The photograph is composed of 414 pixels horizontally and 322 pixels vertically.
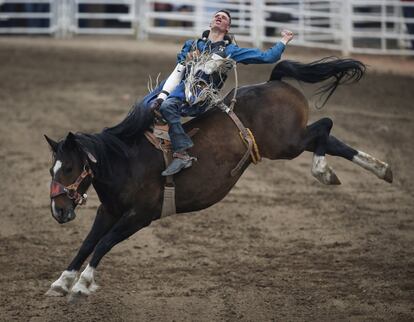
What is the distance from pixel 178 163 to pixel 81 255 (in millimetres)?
1050

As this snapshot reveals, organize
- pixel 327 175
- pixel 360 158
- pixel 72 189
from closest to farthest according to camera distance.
Answer: pixel 72 189, pixel 327 175, pixel 360 158

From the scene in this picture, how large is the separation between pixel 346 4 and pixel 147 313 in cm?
1339

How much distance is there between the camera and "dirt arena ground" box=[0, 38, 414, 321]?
711 centimetres

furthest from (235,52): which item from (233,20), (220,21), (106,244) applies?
(233,20)

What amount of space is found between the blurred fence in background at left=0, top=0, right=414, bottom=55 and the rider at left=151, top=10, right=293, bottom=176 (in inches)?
475

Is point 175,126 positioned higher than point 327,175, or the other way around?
point 175,126

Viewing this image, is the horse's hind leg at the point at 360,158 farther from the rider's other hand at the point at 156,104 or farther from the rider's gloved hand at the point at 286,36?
the rider's other hand at the point at 156,104

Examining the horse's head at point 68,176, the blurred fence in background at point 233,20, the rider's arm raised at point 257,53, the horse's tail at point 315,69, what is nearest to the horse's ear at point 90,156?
the horse's head at point 68,176

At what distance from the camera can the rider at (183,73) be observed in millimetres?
6711

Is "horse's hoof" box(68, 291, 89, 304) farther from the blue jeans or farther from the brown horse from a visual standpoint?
the blue jeans

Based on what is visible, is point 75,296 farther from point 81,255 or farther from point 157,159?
point 157,159

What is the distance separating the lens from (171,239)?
927cm

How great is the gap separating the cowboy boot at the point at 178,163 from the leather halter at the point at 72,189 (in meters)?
0.63

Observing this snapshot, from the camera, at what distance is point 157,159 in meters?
6.81
